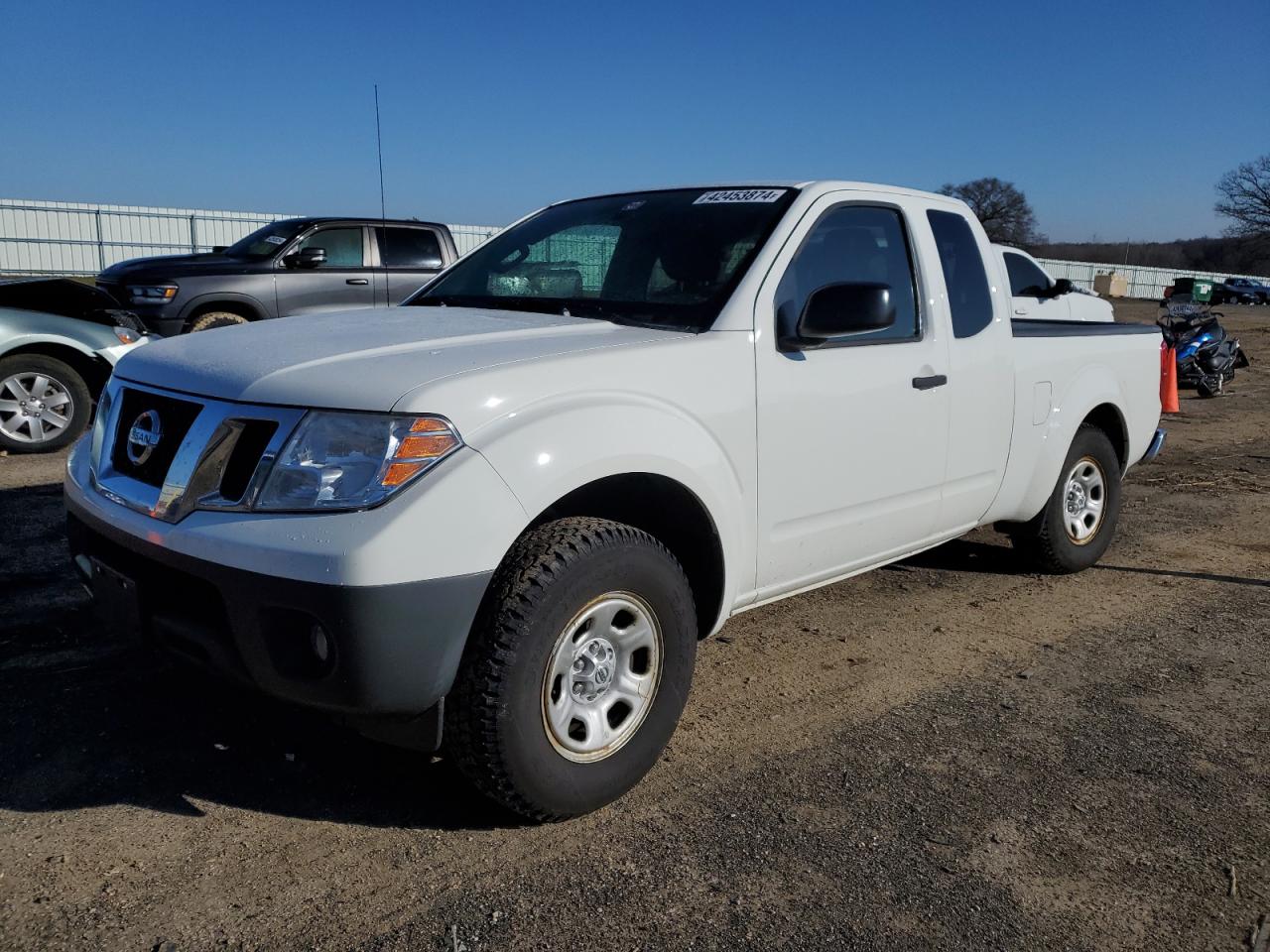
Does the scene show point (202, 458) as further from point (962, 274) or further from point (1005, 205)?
point (1005, 205)

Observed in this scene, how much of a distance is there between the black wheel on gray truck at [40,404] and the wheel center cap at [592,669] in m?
6.54

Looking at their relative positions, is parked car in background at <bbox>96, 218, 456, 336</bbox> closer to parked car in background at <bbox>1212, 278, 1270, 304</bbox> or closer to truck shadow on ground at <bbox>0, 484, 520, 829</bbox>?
truck shadow on ground at <bbox>0, 484, 520, 829</bbox>

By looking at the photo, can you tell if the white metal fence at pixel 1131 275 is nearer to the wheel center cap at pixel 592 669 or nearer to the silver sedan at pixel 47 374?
the silver sedan at pixel 47 374

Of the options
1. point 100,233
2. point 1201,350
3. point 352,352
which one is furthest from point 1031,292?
point 100,233

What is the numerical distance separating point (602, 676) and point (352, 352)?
1.13 meters

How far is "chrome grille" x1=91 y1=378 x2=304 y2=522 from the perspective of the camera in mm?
2564

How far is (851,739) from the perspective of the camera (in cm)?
349

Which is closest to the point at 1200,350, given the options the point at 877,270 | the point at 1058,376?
the point at 1058,376

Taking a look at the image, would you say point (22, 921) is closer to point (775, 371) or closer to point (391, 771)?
point (391, 771)

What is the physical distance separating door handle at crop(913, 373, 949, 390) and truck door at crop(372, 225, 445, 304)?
8281mm

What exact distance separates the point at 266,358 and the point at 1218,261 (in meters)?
97.5

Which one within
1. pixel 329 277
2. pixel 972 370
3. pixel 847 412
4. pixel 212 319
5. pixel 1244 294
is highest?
pixel 1244 294

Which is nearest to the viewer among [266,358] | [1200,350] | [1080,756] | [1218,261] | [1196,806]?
[266,358]

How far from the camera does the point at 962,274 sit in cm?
443
